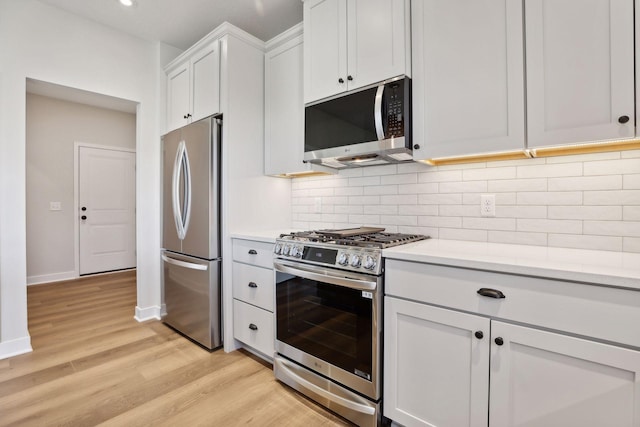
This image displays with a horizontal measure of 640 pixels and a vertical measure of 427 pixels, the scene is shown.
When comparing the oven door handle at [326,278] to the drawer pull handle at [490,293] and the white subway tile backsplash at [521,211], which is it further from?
the white subway tile backsplash at [521,211]

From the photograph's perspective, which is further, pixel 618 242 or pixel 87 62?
pixel 87 62

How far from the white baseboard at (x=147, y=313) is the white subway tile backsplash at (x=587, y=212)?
343 centimetres

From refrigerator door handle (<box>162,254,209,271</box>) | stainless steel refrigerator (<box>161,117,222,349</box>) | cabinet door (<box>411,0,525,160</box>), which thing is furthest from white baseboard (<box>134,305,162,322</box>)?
cabinet door (<box>411,0,525,160</box>)

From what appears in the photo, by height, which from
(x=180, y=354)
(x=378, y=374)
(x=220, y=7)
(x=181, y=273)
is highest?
(x=220, y=7)

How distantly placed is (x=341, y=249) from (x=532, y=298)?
0.85 metres

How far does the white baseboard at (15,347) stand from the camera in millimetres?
2305

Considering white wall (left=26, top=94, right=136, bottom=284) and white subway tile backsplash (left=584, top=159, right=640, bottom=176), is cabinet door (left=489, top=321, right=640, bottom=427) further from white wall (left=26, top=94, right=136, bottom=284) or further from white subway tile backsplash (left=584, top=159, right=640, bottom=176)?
white wall (left=26, top=94, right=136, bottom=284)

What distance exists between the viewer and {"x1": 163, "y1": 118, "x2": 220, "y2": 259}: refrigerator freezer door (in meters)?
2.41

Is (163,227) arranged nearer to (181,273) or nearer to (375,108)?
(181,273)

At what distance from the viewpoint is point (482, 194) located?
1.82m

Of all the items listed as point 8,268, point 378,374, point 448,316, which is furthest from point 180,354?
point 448,316

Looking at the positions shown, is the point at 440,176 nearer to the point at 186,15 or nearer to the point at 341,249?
the point at 341,249

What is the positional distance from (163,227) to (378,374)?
8.09ft

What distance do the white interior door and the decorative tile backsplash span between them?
4414 mm
